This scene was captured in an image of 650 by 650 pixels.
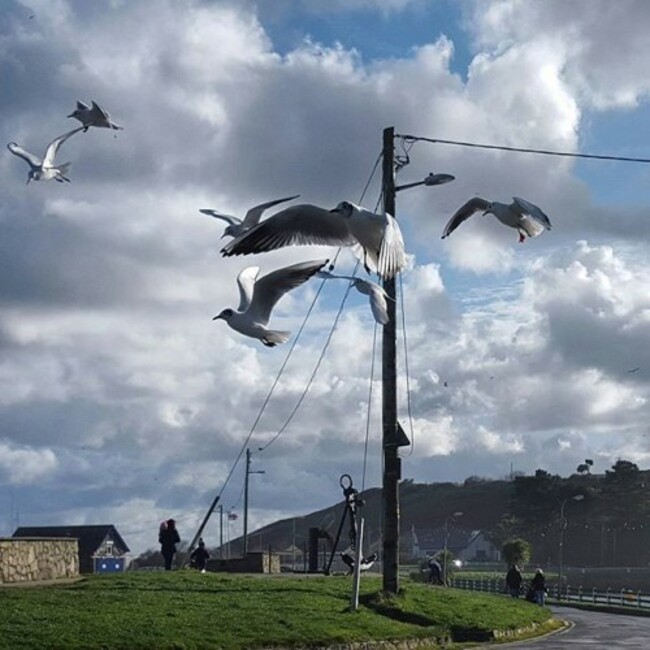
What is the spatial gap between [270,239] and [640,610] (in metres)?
28.8

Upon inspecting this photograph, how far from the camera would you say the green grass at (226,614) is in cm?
1730

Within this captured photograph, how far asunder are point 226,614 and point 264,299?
15.9 feet

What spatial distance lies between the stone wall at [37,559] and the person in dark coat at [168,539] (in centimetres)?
468

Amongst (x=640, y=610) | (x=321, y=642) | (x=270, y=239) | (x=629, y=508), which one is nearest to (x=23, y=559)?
(x=321, y=642)

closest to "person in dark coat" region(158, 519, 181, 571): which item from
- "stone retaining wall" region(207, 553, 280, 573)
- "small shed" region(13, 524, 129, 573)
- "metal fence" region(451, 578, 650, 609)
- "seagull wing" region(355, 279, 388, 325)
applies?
"stone retaining wall" region(207, 553, 280, 573)

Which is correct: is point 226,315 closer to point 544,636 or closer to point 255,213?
point 255,213

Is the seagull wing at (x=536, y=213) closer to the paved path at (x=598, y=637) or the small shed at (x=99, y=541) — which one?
the paved path at (x=598, y=637)

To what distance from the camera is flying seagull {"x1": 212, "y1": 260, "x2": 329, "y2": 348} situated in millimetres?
19578

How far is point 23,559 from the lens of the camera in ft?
82.1

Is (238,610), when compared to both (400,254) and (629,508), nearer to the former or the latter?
(400,254)

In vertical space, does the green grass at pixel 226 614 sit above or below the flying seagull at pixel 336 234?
below

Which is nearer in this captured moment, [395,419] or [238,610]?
[238,610]

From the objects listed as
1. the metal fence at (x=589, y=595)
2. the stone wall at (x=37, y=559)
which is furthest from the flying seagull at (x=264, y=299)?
the metal fence at (x=589, y=595)

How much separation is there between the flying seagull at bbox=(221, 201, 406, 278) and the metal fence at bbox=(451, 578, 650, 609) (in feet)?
97.9
